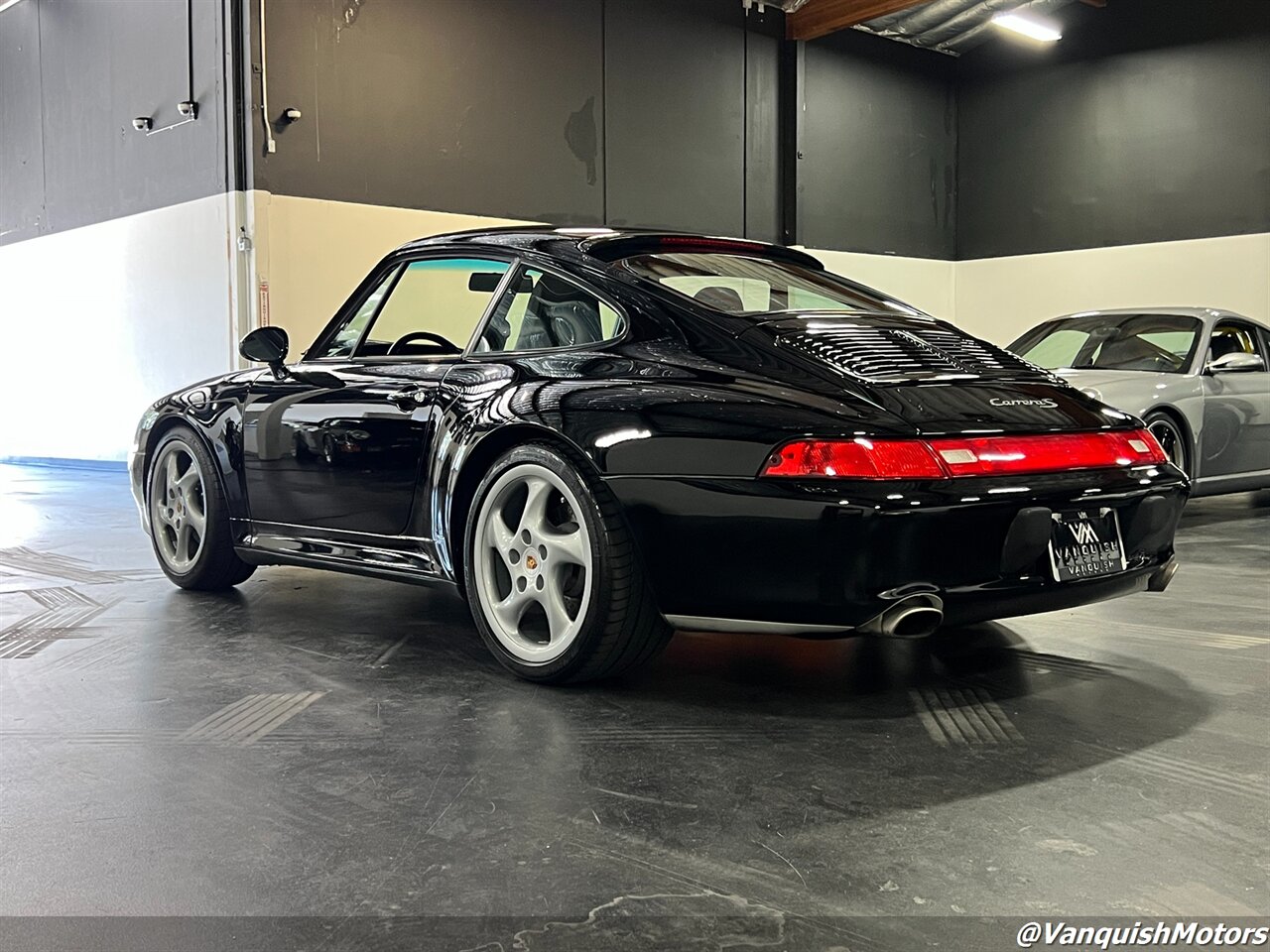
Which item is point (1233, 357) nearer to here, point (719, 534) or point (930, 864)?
point (719, 534)

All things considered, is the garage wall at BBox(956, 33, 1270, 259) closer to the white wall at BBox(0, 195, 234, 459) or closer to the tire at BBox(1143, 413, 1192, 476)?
the tire at BBox(1143, 413, 1192, 476)

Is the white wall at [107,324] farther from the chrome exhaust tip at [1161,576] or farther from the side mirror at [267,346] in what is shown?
the chrome exhaust tip at [1161,576]

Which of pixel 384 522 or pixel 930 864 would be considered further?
pixel 384 522

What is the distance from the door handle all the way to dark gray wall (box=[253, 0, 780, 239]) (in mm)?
7271

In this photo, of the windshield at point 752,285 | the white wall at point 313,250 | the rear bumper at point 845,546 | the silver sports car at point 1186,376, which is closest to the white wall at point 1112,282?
the silver sports car at point 1186,376

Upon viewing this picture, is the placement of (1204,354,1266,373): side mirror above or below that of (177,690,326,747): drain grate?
above

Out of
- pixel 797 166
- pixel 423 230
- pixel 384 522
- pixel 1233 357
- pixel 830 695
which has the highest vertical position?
pixel 797 166

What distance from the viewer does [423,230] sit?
11.6m

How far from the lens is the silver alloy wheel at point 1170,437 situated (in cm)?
740

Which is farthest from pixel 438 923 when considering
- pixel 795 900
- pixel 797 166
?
pixel 797 166

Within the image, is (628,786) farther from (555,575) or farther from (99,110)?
(99,110)

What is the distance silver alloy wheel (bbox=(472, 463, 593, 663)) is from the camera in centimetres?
325

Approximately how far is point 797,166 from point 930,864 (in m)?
14.0

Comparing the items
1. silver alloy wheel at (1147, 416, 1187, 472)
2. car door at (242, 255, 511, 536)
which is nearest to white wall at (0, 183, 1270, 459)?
car door at (242, 255, 511, 536)
